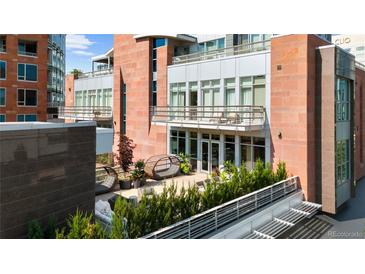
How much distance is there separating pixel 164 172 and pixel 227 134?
13.9 ft

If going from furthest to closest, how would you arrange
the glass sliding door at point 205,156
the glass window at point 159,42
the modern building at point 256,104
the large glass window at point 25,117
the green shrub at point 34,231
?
the large glass window at point 25,117
the glass window at point 159,42
the glass sliding door at point 205,156
the modern building at point 256,104
the green shrub at point 34,231

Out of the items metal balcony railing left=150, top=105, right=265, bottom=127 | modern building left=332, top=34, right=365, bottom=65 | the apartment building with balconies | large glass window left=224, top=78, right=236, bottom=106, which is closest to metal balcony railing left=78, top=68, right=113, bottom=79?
the apartment building with balconies

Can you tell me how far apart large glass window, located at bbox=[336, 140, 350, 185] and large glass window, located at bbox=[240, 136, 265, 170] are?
326 cm

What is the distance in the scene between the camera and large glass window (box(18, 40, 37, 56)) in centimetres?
2800

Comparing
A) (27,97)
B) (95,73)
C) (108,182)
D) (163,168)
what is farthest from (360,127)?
(27,97)

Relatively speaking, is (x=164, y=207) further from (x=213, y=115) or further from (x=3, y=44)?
(x=3, y=44)

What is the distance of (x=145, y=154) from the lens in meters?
21.2

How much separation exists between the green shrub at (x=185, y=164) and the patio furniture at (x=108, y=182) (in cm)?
460

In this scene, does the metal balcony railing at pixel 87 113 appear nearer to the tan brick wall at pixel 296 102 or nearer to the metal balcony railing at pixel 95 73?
the metal balcony railing at pixel 95 73

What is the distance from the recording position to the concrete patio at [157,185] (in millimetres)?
13612

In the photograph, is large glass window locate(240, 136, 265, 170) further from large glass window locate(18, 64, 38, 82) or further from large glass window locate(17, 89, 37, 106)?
large glass window locate(18, 64, 38, 82)

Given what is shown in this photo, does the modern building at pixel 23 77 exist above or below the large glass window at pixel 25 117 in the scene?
above

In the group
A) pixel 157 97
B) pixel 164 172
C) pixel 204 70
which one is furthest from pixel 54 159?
pixel 157 97

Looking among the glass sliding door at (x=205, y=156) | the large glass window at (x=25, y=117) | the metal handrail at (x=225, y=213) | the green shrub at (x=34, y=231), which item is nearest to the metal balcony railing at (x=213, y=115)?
the glass sliding door at (x=205, y=156)
